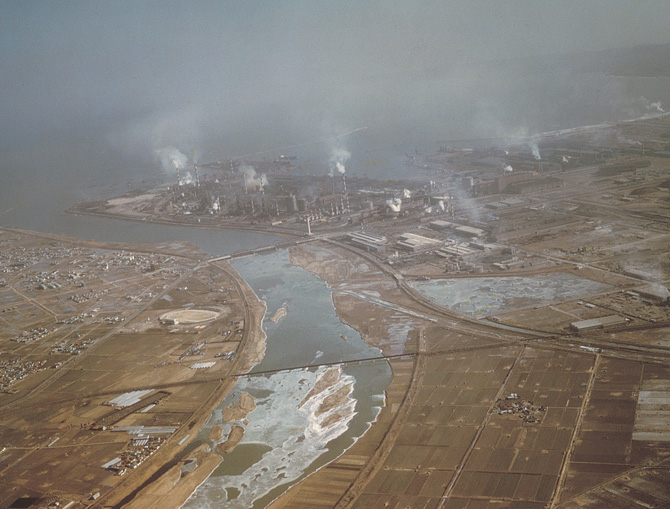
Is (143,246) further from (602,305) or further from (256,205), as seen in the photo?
(602,305)

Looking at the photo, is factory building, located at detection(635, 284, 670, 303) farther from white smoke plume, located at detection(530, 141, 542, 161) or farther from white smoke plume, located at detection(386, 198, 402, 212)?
white smoke plume, located at detection(530, 141, 542, 161)

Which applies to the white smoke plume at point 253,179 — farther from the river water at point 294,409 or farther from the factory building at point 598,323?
the factory building at point 598,323

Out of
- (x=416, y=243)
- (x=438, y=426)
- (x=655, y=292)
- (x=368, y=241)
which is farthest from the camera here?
(x=368, y=241)

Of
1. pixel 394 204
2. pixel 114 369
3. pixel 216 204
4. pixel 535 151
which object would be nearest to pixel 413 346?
pixel 114 369

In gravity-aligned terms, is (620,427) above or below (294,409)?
above

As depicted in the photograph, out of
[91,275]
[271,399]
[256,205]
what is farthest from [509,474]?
[256,205]

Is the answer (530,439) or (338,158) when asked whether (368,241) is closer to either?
(530,439)

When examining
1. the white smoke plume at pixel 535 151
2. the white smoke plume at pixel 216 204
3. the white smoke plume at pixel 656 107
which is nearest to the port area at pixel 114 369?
the white smoke plume at pixel 216 204
